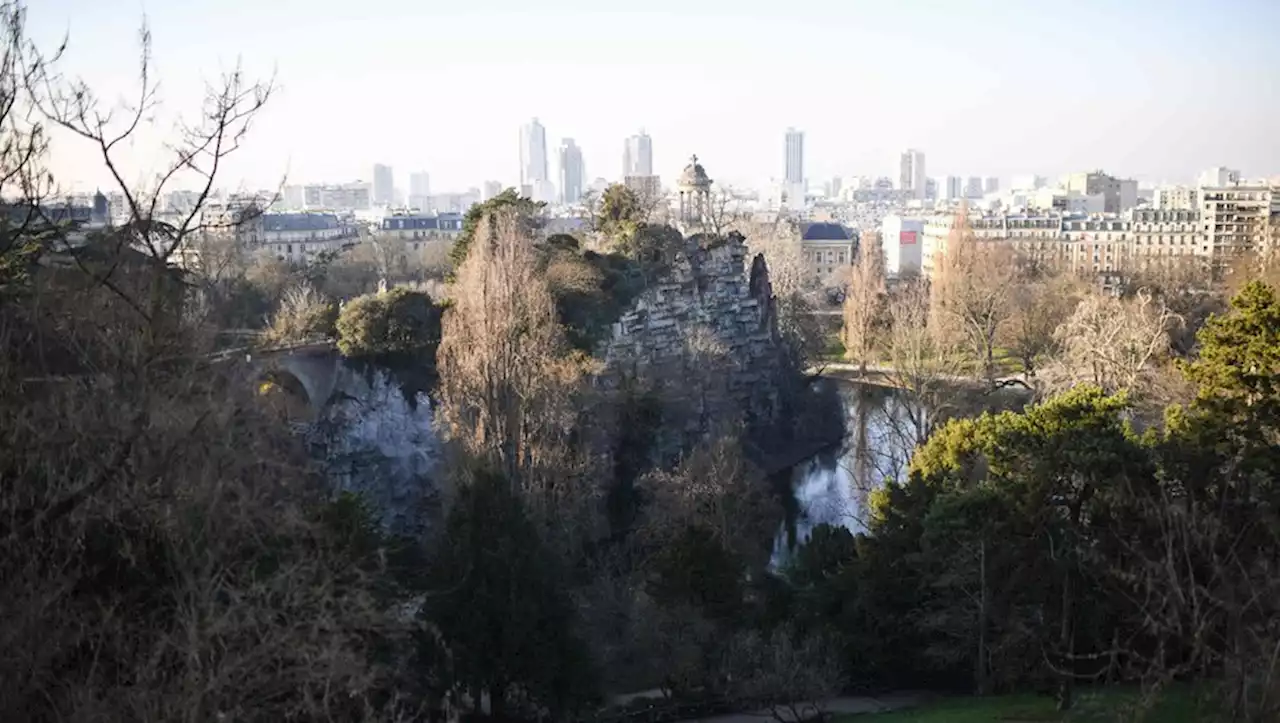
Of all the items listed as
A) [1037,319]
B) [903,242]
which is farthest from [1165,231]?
[1037,319]

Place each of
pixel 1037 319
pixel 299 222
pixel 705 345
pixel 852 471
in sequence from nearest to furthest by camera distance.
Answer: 1. pixel 852 471
2. pixel 705 345
3. pixel 1037 319
4. pixel 299 222

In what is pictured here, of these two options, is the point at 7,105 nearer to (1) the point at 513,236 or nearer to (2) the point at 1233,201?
(1) the point at 513,236

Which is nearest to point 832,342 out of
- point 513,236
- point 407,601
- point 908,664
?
point 513,236

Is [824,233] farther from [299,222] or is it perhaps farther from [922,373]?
[922,373]

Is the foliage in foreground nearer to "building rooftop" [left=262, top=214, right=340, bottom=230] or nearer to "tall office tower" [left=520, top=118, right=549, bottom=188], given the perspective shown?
"building rooftop" [left=262, top=214, right=340, bottom=230]

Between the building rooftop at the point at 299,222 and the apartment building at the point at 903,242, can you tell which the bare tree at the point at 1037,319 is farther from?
the apartment building at the point at 903,242

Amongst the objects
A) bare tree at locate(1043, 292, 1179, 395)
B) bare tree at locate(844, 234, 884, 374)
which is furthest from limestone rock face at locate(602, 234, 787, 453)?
bare tree at locate(1043, 292, 1179, 395)
